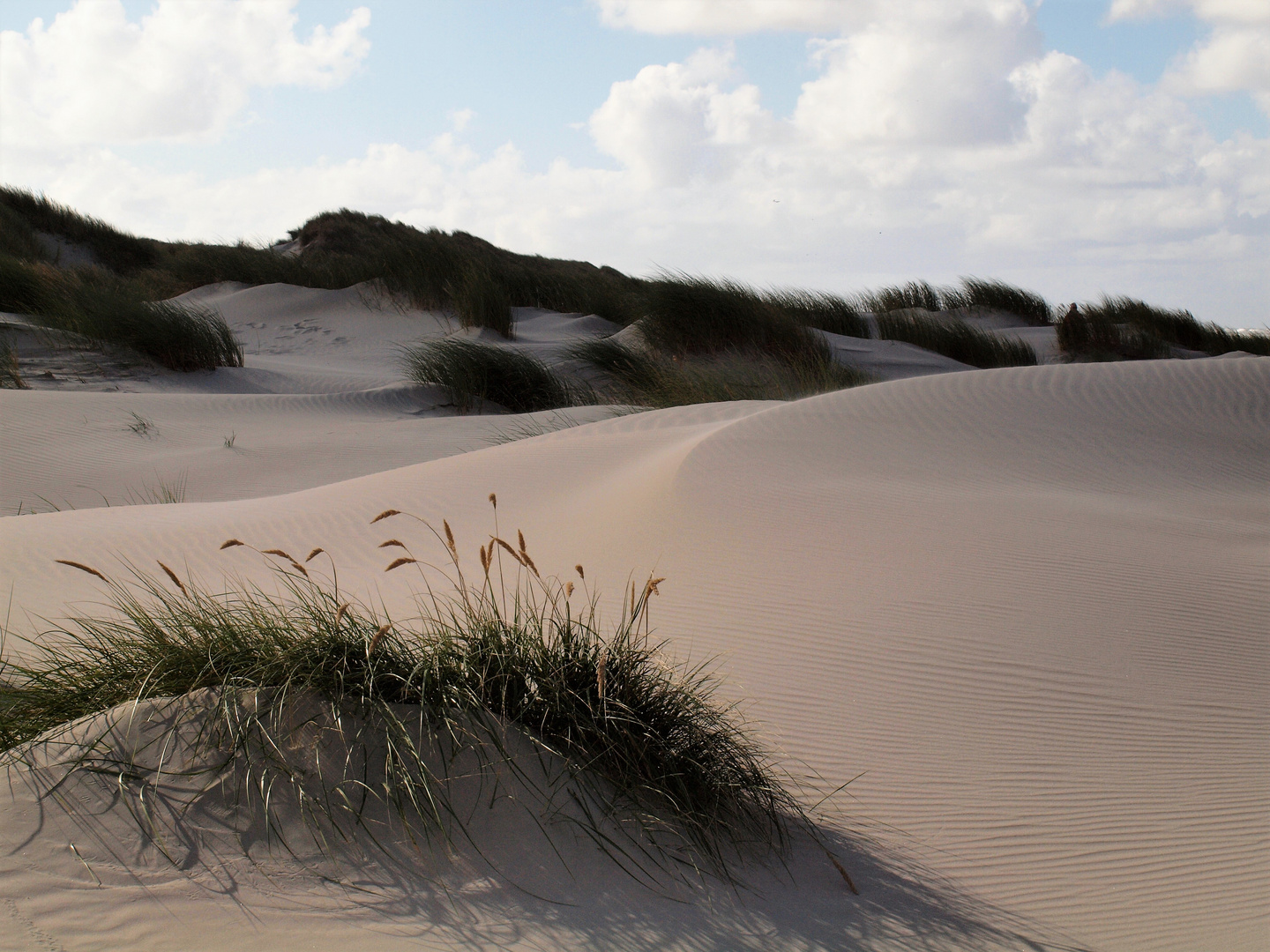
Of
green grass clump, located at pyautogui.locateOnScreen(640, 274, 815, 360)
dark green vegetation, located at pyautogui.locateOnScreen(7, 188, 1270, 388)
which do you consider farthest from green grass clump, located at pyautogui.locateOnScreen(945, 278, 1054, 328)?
green grass clump, located at pyautogui.locateOnScreen(640, 274, 815, 360)

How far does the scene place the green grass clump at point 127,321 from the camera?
33.7 feet

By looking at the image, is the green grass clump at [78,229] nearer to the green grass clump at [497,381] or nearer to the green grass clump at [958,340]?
the green grass clump at [497,381]

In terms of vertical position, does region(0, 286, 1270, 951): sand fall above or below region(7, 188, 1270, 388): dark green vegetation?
below

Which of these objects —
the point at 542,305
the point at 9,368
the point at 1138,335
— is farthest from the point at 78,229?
the point at 1138,335

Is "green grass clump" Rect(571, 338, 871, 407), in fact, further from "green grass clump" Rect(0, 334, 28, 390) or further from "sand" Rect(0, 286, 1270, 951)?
"green grass clump" Rect(0, 334, 28, 390)

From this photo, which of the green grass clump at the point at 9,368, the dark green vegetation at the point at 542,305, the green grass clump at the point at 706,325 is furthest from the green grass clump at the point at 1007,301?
the green grass clump at the point at 9,368

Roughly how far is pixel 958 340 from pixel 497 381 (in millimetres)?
8045

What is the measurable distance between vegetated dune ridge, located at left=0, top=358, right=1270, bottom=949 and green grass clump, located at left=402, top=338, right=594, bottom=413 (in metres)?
4.42

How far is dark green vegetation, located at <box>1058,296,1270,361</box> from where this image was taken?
1470cm

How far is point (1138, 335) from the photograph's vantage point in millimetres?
15352

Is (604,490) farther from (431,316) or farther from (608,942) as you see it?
(431,316)

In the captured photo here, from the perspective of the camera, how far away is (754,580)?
3.34 m

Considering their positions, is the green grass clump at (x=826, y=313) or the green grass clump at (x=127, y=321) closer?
the green grass clump at (x=127, y=321)

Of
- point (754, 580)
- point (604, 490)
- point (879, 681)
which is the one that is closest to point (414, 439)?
point (604, 490)
